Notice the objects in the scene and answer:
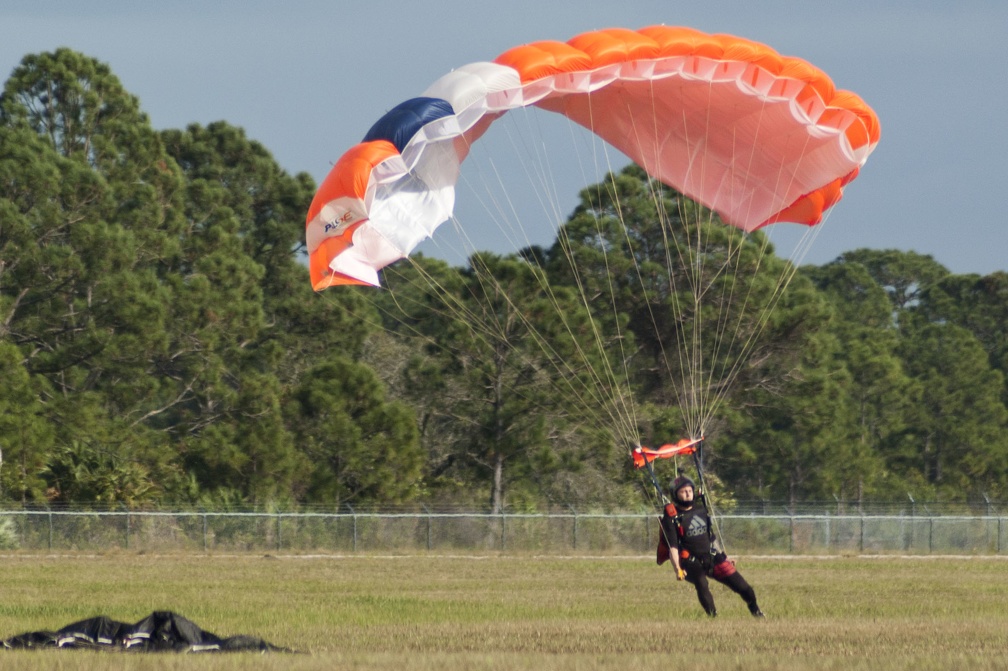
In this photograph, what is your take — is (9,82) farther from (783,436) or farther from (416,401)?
(783,436)

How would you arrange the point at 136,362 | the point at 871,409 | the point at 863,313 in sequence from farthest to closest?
Result: 1. the point at 863,313
2. the point at 871,409
3. the point at 136,362

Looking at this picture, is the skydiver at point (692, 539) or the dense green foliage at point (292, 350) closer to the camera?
the skydiver at point (692, 539)

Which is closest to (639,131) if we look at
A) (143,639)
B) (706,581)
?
(706,581)

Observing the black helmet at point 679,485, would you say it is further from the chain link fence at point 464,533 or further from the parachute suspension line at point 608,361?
the chain link fence at point 464,533

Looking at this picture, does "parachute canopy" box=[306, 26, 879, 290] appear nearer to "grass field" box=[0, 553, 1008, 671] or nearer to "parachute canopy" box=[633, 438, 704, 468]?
"parachute canopy" box=[633, 438, 704, 468]

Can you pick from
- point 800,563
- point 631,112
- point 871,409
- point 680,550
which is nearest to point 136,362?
point 800,563

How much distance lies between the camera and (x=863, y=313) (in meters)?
61.6

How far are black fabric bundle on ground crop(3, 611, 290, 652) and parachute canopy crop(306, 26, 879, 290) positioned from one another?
14.8ft

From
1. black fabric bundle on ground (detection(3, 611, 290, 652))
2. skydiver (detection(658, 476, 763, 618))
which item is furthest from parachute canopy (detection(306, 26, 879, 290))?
black fabric bundle on ground (detection(3, 611, 290, 652))

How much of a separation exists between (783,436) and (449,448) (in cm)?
1237

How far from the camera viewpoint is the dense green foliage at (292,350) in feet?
103

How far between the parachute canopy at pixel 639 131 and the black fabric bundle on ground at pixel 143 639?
451 cm

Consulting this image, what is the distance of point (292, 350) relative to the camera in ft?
122

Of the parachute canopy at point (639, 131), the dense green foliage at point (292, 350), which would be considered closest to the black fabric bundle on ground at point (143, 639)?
the parachute canopy at point (639, 131)
